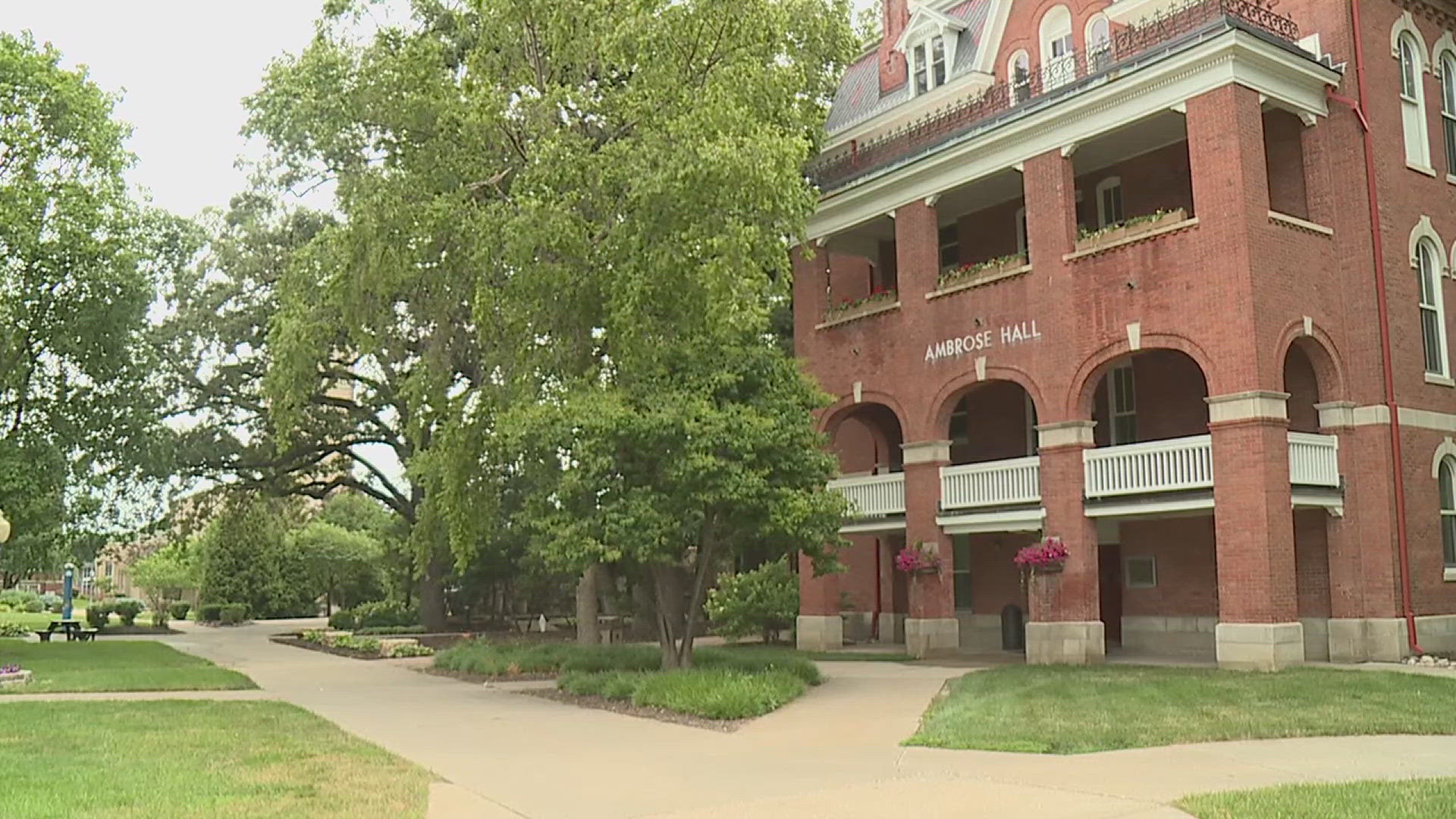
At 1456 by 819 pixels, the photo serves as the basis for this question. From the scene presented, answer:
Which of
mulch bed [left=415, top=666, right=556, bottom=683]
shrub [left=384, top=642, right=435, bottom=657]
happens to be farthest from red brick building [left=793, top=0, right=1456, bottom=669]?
shrub [left=384, top=642, right=435, bottom=657]

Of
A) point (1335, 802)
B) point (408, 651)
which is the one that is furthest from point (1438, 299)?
point (408, 651)

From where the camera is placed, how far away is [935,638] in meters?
24.6

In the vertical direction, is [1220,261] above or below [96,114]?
below

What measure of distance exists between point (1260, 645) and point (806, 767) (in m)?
10.8

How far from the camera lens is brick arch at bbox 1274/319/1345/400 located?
20781 millimetres

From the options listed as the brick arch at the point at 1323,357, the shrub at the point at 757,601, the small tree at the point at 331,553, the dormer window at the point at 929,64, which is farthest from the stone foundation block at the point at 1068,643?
the small tree at the point at 331,553

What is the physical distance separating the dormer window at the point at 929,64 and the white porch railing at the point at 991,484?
8983 mm

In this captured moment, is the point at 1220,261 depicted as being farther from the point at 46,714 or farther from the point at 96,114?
the point at 96,114

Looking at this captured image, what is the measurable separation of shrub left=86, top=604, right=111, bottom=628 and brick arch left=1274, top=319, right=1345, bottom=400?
1695 inches

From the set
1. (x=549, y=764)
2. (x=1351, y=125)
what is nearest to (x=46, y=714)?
(x=549, y=764)

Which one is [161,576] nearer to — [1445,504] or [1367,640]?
[1367,640]

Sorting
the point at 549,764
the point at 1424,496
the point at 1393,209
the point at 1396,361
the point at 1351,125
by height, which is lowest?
the point at 549,764

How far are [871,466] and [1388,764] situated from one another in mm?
21126

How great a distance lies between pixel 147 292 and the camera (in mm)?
29891
